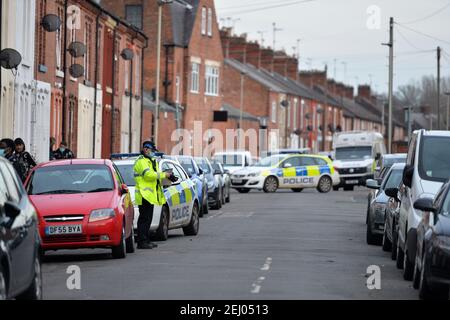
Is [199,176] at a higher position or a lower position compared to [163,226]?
higher

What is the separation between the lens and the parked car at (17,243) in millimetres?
10828

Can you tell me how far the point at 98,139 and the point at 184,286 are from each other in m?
37.0

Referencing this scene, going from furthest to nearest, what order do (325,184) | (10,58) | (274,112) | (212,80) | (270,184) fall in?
(274,112)
(212,80)
(325,184)
(270,184)
(10,58)

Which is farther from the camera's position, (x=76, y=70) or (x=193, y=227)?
(x=76, y=70)

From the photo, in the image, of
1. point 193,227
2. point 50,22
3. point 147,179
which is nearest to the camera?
point 147,179

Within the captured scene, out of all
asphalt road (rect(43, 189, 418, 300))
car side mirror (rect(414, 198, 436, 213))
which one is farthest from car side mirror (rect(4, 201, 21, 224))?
car side mirror (rect(414, 198, 436, 213))

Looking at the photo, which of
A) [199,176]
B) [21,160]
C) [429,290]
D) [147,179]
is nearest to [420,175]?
[429,290]

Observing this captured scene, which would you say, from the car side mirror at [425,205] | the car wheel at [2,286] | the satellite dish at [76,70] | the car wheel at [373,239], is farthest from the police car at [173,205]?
the satellite dish at [76,70]

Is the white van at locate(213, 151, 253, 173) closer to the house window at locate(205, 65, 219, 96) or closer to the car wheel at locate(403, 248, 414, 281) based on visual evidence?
the house window at locate(205, 65, 219, 96)

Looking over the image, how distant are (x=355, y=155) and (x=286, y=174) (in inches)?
394

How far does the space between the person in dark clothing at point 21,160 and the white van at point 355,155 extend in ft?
119

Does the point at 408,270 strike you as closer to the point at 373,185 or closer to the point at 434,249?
the point at 434,249

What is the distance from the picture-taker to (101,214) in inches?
744
